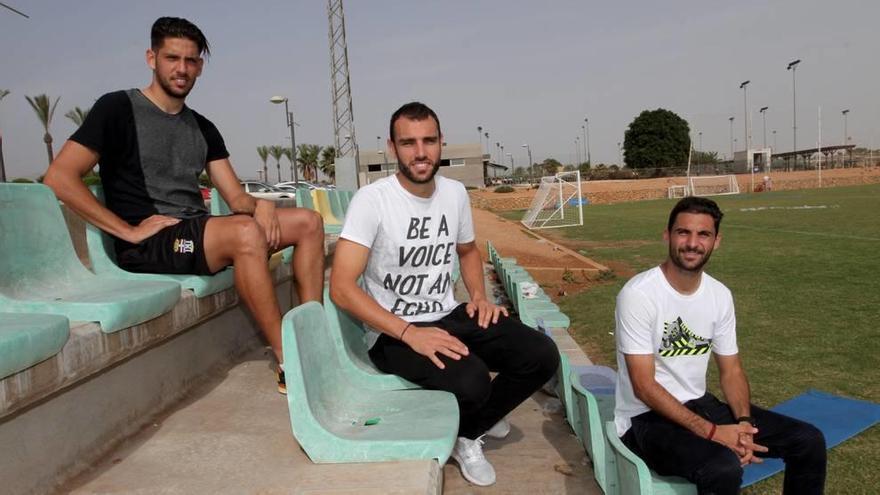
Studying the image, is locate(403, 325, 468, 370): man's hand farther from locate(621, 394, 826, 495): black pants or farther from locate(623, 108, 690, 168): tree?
locate(623, 108, 690, 168): tree

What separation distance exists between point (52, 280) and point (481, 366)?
1.96 metres

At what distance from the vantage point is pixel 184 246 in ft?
9.59

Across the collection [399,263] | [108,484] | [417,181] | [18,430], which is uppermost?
[417,181]

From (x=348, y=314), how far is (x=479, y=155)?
7363cm

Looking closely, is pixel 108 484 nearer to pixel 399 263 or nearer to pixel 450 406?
pixel 450 406

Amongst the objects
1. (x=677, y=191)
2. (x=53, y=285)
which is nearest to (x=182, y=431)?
(x=53, y=285)

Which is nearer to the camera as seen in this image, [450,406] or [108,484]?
[108,484]

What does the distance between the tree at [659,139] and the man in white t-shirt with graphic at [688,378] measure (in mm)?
86389

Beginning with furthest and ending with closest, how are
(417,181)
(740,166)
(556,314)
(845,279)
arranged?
(740,166)
(845,279)
(556,314)
(417,181)

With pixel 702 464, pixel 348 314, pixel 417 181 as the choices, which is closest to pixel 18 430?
pixel 348 314

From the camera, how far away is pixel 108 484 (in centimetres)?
206

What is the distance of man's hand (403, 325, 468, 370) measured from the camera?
2.48 metres

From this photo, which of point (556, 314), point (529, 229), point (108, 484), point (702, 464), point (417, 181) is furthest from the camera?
point (529, 229)

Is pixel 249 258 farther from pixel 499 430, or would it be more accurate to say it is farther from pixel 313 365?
pixel 499 430
